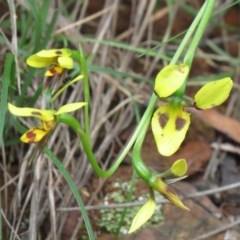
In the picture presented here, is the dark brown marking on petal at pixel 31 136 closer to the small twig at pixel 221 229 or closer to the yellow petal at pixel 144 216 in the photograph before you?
the yellow petal at pixel 144 216

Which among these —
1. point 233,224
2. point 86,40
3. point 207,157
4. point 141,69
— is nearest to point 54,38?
point 86,40

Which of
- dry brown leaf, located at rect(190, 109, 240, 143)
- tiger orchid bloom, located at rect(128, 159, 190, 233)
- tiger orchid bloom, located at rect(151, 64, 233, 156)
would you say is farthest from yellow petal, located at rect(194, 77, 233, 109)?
dry brown leaf, located at rect(190, 109, 240, 143)

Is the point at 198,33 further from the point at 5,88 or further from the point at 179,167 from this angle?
the point at 5,88

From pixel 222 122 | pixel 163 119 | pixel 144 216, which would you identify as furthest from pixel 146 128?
pixel 222 122

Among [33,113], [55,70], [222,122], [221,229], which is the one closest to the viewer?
[33,113]

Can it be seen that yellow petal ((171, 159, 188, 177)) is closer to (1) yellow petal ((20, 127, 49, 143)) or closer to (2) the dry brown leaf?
(1) yellow petal ((20, 127, 49, 143))

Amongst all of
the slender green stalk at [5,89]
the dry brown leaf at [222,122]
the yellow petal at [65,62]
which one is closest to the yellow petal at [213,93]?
the yellow petal at [65,62]
